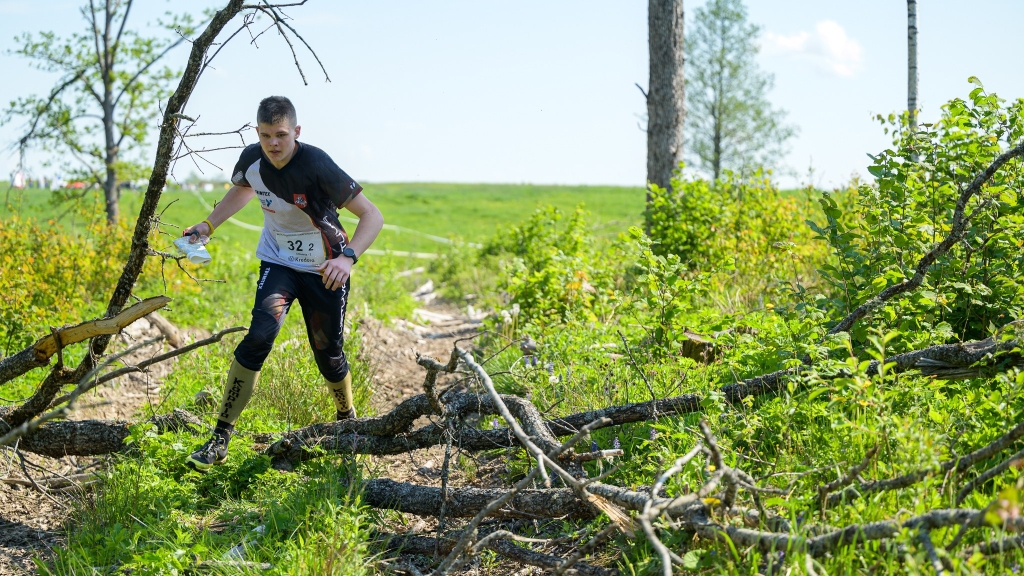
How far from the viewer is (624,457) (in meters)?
4.03

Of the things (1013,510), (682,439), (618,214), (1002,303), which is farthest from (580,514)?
(618,214)

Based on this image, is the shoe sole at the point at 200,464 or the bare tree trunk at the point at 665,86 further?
the bare tree trunk at the point at 665,86

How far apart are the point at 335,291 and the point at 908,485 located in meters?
3.21

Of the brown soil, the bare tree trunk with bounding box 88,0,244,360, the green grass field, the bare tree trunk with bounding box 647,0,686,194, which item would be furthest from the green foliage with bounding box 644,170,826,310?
the green grass field

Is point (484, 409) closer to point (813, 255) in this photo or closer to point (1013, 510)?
point (1013, 510)

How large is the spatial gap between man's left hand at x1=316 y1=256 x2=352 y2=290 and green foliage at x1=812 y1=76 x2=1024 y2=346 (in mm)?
2628

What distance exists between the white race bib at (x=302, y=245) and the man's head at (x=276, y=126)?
17.7 inches

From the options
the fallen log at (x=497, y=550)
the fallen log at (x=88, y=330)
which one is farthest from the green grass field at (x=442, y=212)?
the fallen log at (x=497, y=550)

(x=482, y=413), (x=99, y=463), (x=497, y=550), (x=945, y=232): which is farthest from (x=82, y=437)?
(x=945, y=232)

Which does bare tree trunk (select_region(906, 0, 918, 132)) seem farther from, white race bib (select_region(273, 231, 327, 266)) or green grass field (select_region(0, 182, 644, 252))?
green grass field (select_region(0, 182, 644, 252))

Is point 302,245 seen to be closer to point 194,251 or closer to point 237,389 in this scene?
point 194,251

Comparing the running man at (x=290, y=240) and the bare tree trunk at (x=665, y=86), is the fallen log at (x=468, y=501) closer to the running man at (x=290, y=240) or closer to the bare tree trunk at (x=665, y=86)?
the running man at (x=290, y=240)

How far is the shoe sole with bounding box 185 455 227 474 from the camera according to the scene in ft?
13.9

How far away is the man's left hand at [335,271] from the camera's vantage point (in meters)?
4.55
